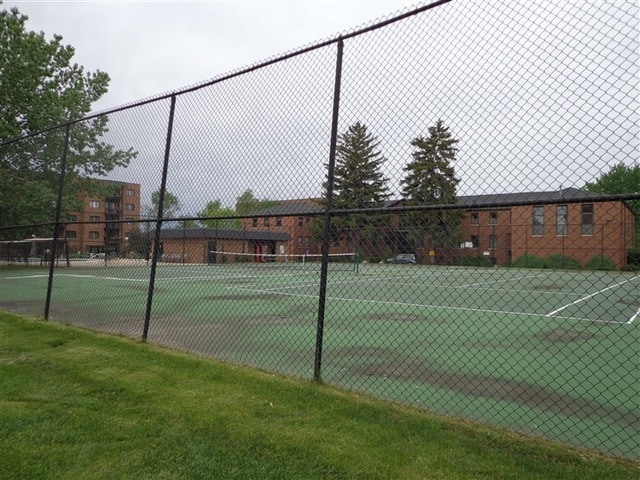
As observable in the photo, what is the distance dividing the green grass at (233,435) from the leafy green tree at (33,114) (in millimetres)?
14461

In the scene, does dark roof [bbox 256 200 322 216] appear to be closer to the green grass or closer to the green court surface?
the green court surface

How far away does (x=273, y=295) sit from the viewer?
13.6 metres

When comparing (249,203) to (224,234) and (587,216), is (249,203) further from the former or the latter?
(587,216)

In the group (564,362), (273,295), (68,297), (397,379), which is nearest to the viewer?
A: (397,379)

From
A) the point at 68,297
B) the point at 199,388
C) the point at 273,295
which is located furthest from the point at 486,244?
the point at 68,297

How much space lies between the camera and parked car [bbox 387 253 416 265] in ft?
16.8

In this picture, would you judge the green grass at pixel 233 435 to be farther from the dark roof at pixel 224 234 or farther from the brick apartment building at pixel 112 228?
the brick apartment building at pixel 112 228

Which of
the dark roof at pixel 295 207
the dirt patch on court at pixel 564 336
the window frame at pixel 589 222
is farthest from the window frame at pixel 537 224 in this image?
the dirt patch on court at pixel 564 336

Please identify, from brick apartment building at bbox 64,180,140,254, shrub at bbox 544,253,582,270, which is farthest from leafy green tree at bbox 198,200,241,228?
shrub at bbox 544,253,582,270

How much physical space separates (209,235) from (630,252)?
5.72m

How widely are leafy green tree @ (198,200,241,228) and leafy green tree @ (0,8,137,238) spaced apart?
12315 mm

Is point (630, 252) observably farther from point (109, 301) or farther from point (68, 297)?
point (68, 297)

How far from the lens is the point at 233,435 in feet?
10.2

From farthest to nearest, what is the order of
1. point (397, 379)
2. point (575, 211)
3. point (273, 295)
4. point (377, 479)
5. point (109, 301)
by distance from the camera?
point (273, 295) < point (109, 301) < point (397, 379) < point (575, 211) < point (377, 479)
